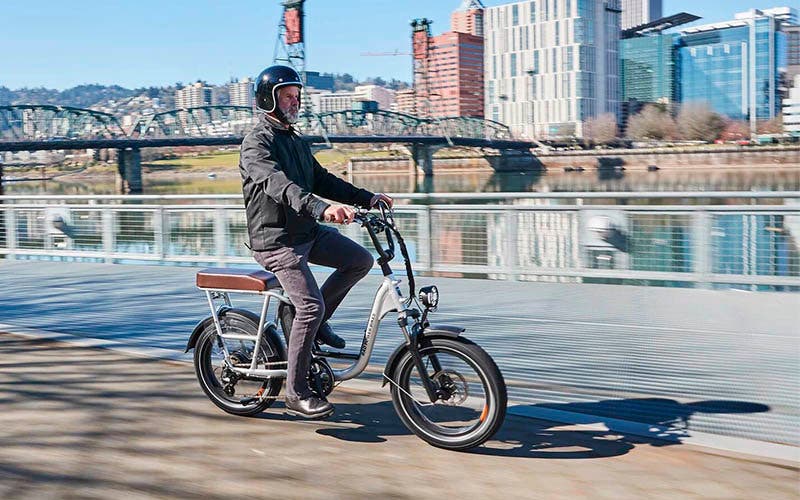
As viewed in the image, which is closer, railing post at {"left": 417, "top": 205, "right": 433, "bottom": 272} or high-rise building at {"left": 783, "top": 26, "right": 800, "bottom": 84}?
railing post at {"left": 417, "top": 205, "right": 433, "bottom": 272}

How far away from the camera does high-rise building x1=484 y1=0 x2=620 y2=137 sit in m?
131

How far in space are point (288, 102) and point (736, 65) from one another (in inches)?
4551

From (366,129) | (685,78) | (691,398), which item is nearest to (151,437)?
(691,398)

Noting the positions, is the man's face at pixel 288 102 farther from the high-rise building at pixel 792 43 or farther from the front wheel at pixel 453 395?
the high-rise building at pixel 792 43

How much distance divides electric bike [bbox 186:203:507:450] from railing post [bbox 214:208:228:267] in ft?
23.7

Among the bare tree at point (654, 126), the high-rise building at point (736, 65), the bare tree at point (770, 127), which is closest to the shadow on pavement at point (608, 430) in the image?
the bare tree at point (770, 127)

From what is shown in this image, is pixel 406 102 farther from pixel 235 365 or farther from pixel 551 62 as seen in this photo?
pixel 235 365

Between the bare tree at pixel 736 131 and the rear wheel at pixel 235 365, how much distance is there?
6775 cm

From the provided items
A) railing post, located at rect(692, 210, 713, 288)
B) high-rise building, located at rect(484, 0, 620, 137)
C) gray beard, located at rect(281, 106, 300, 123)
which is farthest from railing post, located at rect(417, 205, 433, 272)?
high-rise building, located at rect(484, 0, 620, 137)

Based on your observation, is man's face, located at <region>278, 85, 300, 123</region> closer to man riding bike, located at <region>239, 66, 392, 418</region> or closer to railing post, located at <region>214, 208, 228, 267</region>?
man riding bike, located at <region>239, 66, 392, 418</region>

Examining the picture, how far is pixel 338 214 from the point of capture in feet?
12.1

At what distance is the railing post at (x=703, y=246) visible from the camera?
881 cm

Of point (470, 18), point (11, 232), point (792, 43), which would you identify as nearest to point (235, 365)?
point (11, 232)

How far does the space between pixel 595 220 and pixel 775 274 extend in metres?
1.86
